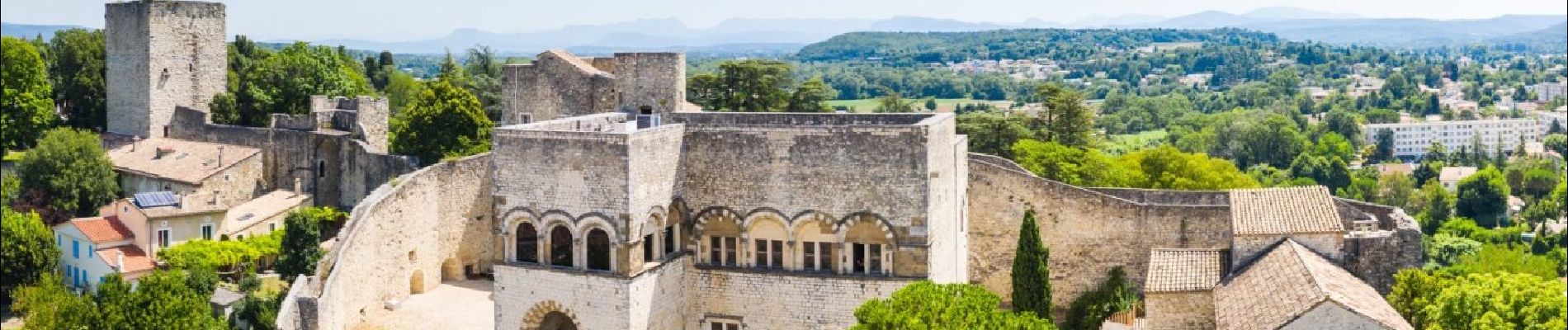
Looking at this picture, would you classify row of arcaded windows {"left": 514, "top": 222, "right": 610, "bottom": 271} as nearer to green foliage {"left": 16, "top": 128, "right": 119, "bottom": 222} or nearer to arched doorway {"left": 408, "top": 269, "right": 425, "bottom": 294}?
arched doorway {"left": 408, "top": 269, "right": 425, "bottom": 294}

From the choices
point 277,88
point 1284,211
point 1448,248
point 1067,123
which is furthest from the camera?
point 1448,248

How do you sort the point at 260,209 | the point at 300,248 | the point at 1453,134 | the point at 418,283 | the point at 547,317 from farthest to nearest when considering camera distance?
1. the point at 1453,134
2. the point at 260,209
3. the point at 300,248
4. the point at 418,283
5. the point at 547,317

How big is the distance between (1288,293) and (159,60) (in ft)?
139

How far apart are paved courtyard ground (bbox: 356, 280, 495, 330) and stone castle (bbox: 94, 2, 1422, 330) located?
425 millimetres

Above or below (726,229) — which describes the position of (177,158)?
above

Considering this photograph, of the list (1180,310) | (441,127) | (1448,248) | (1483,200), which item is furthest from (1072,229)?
(1483,200)

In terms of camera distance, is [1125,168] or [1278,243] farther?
[1125,168]

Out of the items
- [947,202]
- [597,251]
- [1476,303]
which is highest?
[947,202]

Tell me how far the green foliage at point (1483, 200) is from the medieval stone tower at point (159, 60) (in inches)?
3107

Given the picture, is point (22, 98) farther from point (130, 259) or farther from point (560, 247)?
point (560, 247)

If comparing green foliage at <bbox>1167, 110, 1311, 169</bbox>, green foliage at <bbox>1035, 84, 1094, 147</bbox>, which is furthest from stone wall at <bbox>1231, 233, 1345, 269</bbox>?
green foliage at <bbox>1167, 110, 1311, 169</bbox>

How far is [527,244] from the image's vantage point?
25.4m

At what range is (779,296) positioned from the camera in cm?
2617

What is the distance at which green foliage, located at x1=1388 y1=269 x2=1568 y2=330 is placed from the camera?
78.1 ft
